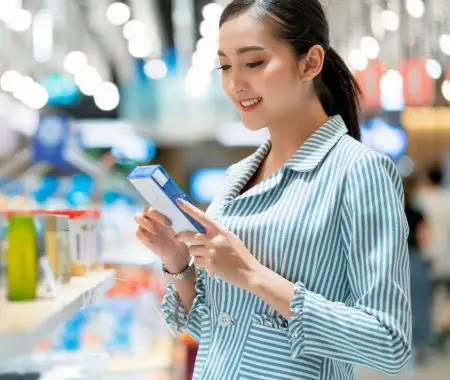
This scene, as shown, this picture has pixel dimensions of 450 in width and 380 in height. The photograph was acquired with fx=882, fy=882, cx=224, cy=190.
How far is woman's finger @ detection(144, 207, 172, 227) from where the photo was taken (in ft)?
6.76

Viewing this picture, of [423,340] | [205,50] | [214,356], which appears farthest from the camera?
[205,50]

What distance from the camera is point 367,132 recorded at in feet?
41.6

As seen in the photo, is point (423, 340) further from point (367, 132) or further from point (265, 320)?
point (265, 320)

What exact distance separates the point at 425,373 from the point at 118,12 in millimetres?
7123

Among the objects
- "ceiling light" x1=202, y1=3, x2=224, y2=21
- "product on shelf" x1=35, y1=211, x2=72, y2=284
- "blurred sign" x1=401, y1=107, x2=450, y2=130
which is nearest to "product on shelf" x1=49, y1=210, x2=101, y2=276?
"product on shelf" x1=35, y1=211, x2=72, y2=284

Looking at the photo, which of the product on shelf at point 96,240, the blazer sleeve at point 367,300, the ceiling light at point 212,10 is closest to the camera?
the blazer sleeve at point 367,300

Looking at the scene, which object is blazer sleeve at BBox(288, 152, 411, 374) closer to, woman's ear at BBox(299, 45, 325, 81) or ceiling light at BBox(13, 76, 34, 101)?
woman's ear at BBox(299, 45, 325, 81)

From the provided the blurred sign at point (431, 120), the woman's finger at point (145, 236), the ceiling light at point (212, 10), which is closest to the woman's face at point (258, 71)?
the woman's finger at point (145, 236)

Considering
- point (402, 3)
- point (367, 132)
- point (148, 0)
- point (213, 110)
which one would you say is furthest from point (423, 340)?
point (213, 110)

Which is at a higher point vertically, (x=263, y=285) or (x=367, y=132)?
(x=263, y=285)

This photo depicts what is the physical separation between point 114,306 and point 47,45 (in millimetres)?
9484

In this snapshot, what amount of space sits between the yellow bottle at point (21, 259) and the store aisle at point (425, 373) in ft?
22.6

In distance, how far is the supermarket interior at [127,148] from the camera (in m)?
2.36

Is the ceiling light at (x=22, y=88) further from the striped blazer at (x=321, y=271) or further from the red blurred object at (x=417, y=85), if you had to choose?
the striped blazer at (x=321, y=271)
